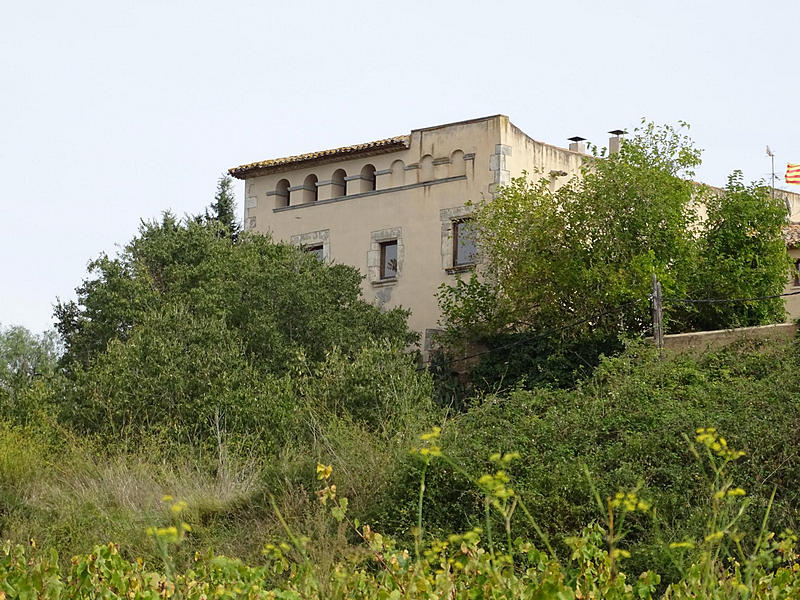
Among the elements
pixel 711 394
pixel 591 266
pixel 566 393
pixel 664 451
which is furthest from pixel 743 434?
pixel 591 266

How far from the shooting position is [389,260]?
33.2 m

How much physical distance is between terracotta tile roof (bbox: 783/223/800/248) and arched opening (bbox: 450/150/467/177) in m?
10.4

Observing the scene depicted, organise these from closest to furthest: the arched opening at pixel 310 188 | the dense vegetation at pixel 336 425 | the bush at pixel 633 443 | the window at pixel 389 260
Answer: the bush at pixel 633 443 → the dense vegetation at pixel 336 425 → the window at pixel 389 260 → the arched opening at pixel 310 188

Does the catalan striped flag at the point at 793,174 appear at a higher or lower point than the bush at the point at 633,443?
higher

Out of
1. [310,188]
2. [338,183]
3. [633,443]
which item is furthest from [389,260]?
[633,443]

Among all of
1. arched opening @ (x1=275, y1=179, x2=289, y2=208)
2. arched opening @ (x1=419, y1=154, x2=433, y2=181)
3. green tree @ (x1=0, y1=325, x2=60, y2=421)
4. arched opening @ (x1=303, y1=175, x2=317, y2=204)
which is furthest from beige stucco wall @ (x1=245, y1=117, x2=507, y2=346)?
green tree @ (x1=0, y1=325, x2=60, y2=421)

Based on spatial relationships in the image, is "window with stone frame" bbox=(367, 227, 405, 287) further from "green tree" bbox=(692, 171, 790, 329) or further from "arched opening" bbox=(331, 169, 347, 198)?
"green tree" bbox=(692, 171, 790, 329)

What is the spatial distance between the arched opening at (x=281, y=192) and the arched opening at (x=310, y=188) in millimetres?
776

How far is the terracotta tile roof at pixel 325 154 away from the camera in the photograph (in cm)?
3312

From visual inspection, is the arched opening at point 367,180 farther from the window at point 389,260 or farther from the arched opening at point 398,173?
the window at point 389,260

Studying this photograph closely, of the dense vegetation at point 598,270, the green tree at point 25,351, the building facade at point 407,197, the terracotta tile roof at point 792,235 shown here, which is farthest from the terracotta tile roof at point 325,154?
the green tree at point 25,351

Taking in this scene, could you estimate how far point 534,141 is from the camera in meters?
32.8

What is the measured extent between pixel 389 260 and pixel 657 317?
29.8 ft

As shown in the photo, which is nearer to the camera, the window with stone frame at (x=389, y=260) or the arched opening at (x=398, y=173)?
the window with stone frame at (x=389, y=260)
